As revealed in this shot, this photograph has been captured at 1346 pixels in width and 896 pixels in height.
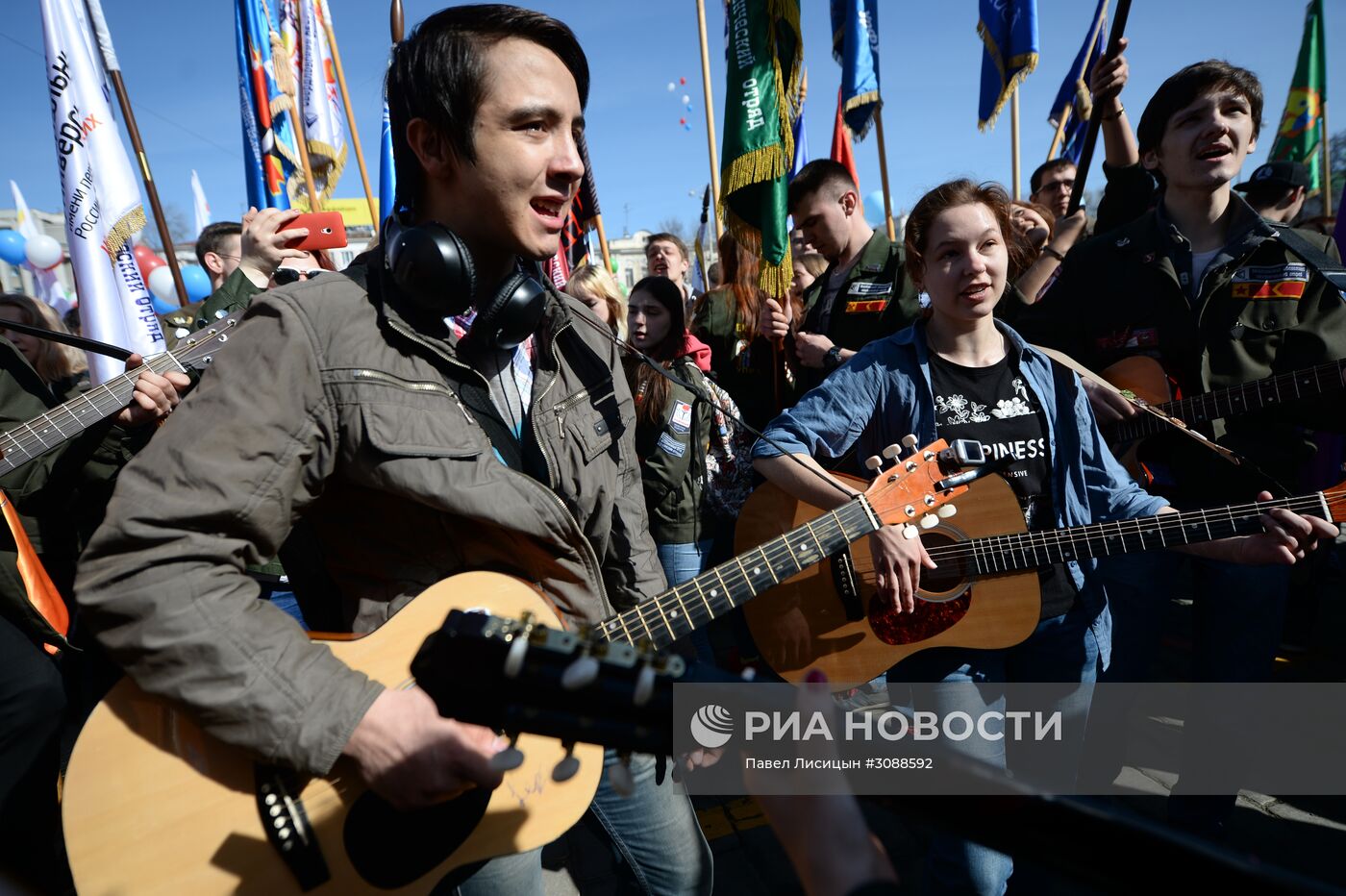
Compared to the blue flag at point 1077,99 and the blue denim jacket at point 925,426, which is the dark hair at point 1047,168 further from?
the blue denim jacket at point 925,426

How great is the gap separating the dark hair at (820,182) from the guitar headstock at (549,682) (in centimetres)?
374

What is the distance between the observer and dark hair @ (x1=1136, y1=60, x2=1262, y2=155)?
2.81 meters

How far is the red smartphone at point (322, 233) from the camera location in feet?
9.89

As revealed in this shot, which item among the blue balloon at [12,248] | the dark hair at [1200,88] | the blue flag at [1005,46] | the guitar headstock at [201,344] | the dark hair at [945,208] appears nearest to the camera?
the dark hair at [945,208]

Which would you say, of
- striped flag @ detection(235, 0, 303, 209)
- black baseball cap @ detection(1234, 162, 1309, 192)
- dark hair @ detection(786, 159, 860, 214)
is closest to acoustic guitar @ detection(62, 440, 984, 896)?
dark hair @ detection(786, 159, 860, 214)

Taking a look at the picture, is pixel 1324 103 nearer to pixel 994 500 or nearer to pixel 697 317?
pixel 697 317

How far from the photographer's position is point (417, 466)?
4.56ft

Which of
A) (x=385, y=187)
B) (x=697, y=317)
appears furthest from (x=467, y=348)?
(x=385, y=187)

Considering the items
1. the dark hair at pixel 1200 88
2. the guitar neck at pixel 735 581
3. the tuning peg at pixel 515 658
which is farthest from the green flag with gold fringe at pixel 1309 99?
the tuning peg at pixel 515 658

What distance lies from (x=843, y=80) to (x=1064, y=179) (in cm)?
202

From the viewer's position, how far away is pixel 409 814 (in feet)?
→ 4.50

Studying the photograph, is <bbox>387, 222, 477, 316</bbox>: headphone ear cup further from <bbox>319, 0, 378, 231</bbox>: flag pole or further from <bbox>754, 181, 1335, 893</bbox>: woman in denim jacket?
<bbox>319, 0, 378, 231</bbox>: flag pole

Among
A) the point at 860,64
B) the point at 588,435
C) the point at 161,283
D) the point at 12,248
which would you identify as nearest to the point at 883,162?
the point at 860,64

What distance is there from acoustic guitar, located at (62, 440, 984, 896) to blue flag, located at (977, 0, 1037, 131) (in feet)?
19.3
